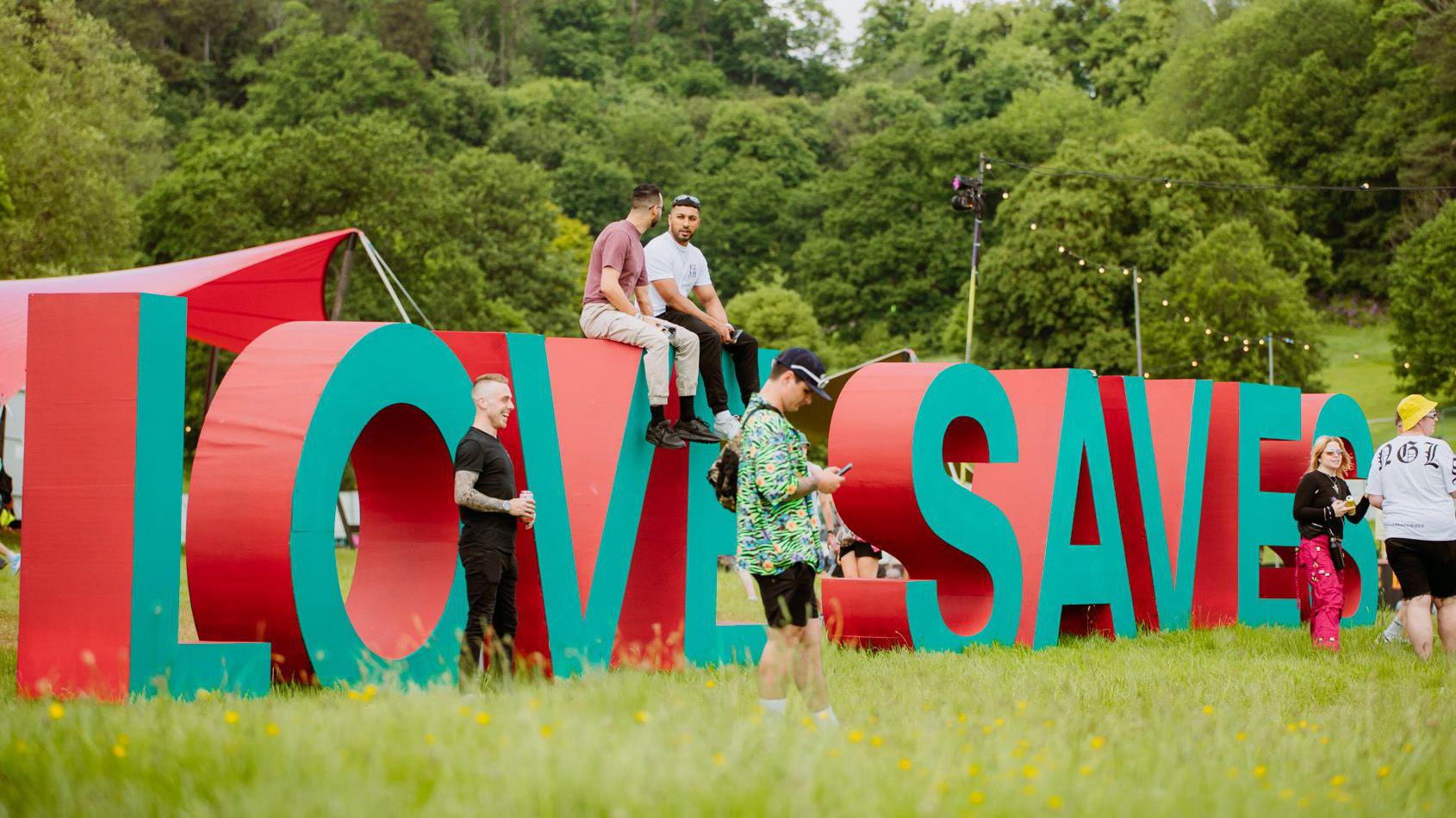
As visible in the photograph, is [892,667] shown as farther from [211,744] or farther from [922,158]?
[922,158]

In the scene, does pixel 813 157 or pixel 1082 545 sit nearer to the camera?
pixel 1082 545

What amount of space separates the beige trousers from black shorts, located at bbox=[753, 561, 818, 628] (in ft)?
8.82

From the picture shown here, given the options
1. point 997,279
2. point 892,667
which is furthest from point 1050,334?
point 892,667

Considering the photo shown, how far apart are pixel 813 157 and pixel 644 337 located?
70.7m

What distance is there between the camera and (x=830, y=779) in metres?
4.36

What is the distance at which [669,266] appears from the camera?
9.14 m

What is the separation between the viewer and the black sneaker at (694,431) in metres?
8.99

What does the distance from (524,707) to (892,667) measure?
4266 mm

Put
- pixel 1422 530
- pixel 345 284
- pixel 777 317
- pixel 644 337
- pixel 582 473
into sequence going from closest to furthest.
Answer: pixel 582 473 < pixel 644 337 < pixel 1422 530 < pixel 345 284 < pixel 777 317

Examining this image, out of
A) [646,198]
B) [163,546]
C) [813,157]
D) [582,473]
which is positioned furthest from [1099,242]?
[163,546]

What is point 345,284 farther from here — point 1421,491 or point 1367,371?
point 1367,371

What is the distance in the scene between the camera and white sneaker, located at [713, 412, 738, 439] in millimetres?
9086

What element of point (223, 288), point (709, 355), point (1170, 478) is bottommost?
point (1170, 478)

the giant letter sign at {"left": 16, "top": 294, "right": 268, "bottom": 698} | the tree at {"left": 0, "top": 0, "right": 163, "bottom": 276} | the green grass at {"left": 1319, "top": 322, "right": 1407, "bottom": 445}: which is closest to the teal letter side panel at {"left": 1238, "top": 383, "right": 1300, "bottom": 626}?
the giant letter sign at {"left": 16, "top": 294, "right": 268, "bottom": 698}
